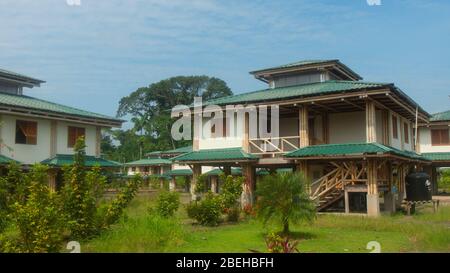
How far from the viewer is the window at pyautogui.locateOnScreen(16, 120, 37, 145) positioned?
26328 mm

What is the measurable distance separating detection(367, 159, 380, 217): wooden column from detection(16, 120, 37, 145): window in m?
19.2

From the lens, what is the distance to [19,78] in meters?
30.3

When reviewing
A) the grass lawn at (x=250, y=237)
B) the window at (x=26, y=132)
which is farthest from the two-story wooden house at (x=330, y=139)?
the window at (x=26, y=132)

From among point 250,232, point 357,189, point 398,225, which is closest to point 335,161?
point 357,189

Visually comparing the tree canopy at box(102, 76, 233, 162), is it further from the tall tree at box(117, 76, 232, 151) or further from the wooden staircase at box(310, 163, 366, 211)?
the wooden staircase at box(310, 163, 366, 211)

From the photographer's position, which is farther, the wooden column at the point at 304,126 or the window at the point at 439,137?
the window at the point at 439,137

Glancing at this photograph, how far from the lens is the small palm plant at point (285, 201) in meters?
13.7

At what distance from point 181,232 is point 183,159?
1058 centimetres

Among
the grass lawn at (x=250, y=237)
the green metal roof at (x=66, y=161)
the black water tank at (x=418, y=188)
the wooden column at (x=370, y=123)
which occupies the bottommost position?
the grass lawn at (x=250, y=237)

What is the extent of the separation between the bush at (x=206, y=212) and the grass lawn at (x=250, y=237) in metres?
0.65

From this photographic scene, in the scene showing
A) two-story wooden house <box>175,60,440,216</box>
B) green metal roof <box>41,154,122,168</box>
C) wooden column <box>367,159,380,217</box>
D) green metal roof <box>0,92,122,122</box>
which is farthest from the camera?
green metal roof <box>41,154,122,168</box>

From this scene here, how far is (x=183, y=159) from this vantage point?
77.6ft

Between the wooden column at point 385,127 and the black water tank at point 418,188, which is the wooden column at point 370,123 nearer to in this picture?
the wooden column at point 385,127

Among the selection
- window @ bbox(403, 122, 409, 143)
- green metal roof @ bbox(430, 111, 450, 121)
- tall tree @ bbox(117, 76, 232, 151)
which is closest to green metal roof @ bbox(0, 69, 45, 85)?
window @ bbox(403, 122, 409, 143)
